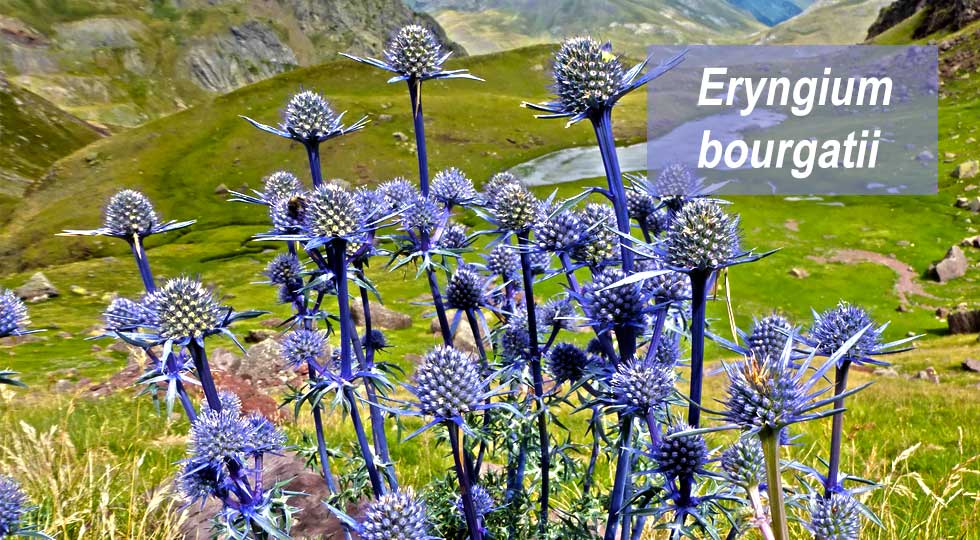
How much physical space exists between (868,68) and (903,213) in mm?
65559

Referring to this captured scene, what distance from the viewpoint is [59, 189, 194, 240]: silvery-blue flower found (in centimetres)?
328

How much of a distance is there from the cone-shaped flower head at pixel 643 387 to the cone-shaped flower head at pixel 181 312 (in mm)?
1845

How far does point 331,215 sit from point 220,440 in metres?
1.09

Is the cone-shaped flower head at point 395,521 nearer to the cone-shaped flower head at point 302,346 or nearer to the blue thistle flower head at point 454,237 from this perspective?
the cone-shaped flower head at point 302,346

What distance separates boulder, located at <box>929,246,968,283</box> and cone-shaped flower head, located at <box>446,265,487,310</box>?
41.5 metres

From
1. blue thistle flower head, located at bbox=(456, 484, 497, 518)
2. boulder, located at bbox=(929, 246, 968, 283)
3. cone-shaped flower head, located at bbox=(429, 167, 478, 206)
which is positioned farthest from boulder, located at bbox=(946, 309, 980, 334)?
blue thistle flower head, located at bbox=(456, 484, 497, 518)

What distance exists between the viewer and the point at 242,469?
2.53m

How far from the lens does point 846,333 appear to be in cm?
236

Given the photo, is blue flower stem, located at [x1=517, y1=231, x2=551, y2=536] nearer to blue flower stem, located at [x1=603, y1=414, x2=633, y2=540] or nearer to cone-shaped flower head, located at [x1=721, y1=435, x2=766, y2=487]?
blue flower stem, located at [x1=603, y1=414, x2=633, y2=540]

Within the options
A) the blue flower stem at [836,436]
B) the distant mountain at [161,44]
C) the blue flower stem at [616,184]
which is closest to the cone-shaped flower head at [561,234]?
the blue flower stem at [616,184]

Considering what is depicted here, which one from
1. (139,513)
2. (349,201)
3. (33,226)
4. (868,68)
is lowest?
(139,513)

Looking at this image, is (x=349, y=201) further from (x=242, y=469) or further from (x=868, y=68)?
(x=868, y=68)

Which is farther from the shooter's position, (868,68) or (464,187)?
(868,68)

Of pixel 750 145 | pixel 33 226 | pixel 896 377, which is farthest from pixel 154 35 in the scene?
pixel 896 377
